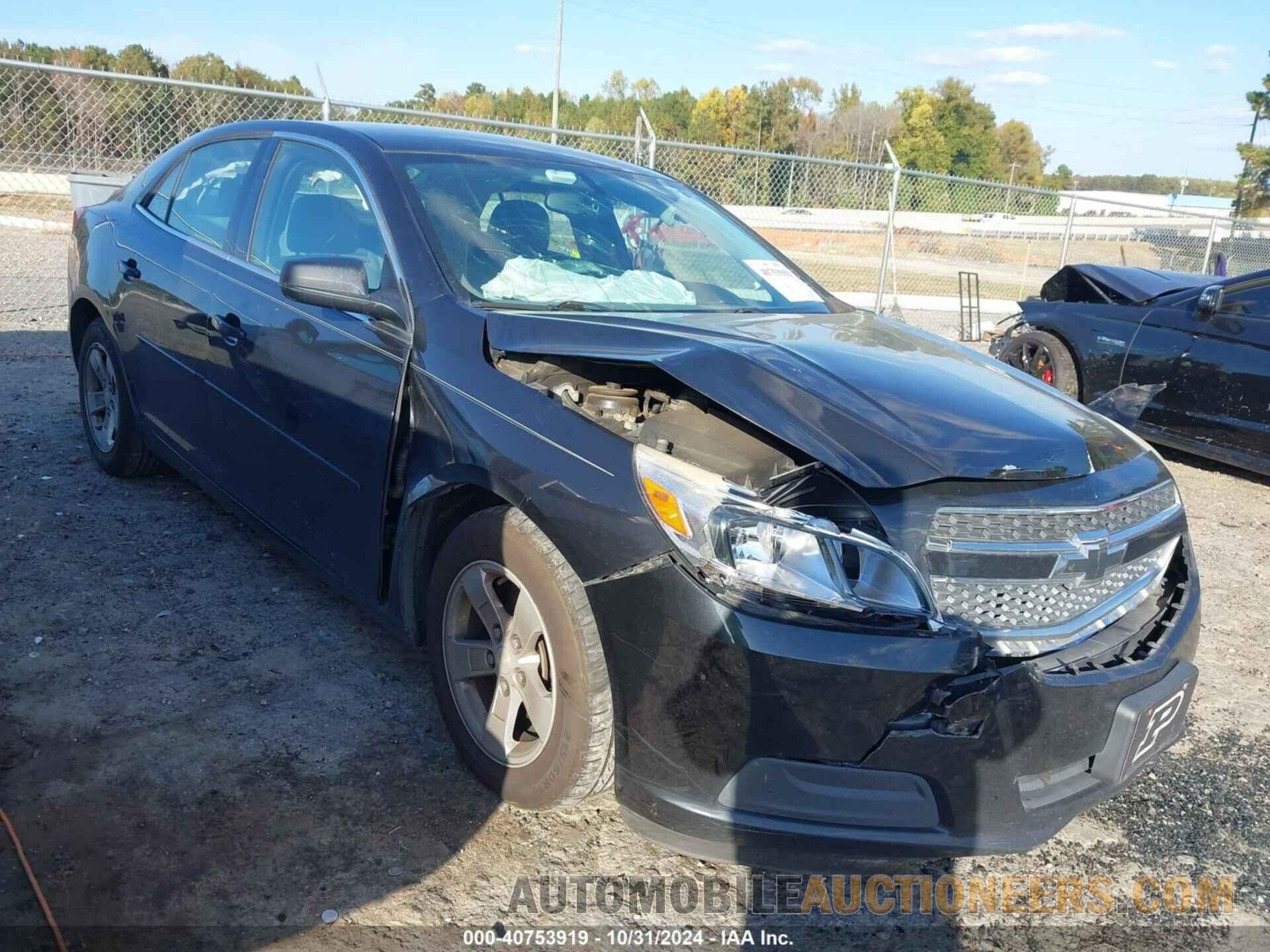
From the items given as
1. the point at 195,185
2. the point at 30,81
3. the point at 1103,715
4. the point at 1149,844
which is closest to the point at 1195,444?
the point at 1149,844

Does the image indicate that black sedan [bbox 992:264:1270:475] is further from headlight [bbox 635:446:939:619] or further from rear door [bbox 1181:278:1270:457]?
headlight [bbox 635:446:939:619]

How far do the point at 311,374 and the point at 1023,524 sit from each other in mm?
2091

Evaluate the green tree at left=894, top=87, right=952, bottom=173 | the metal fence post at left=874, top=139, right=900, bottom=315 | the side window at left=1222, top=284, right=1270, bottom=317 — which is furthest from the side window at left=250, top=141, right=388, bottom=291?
the green tree at left=894, top=87, right=952, bottom=173

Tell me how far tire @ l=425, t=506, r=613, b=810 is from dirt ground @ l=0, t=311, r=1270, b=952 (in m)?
0.20

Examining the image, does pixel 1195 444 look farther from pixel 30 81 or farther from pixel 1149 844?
pixel 30 81

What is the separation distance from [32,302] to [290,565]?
7.09 m

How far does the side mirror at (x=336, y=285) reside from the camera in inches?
109

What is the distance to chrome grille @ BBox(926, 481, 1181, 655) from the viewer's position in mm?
2051

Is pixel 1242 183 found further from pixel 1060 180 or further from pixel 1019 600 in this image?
pixel 1060 180

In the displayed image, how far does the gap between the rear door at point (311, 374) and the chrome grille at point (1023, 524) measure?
1507 mm

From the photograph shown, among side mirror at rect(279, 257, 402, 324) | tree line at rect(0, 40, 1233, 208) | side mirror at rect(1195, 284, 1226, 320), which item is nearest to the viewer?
side mirror at rect(279, 257, 402, 324)

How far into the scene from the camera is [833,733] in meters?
1.96

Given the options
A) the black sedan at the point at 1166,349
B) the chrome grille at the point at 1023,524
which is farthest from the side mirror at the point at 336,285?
the black sedan at the point at 1166,349

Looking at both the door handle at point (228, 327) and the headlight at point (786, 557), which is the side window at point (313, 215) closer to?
the door handle at point (228, 327)
